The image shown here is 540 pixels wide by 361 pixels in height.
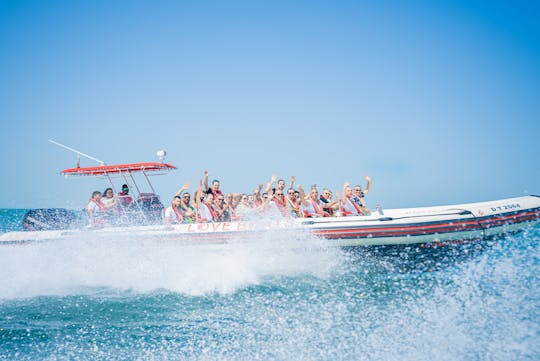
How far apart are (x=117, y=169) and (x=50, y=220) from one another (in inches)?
70.3

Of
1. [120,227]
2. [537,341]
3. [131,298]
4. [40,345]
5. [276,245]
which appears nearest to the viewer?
[537,341]

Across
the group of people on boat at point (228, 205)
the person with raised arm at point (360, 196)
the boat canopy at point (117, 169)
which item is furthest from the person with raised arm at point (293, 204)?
the boat canopy at point (117, 169)

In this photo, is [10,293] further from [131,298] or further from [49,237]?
[131,298]

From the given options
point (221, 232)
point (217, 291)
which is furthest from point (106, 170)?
point (217, 291)

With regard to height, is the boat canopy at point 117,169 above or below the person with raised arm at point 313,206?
above

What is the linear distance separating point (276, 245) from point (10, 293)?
430cm

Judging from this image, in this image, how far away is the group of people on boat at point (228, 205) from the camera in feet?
24.0

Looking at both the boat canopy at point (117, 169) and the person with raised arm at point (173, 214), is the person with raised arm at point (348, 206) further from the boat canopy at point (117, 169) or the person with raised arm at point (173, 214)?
the boat canopy at point (117, 169)

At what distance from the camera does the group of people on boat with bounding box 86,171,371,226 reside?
7316 mm

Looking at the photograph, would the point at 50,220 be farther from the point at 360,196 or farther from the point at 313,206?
the point at 360,196

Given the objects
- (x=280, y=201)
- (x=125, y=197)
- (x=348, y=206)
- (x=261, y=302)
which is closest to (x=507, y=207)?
(x=348, y=206)

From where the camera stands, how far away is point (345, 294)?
576cm

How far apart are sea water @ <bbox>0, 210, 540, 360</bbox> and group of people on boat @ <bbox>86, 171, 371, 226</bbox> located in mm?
692

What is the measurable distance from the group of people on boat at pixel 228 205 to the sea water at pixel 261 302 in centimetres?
69
